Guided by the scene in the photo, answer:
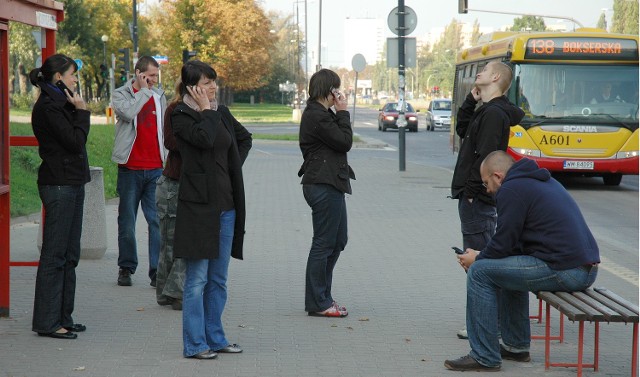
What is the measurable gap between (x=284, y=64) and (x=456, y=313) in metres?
126

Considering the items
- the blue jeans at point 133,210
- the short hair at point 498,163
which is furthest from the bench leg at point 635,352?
the blue jeans at point 133,210

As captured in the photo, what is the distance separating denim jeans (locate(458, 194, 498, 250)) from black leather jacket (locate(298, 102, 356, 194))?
3.43ft

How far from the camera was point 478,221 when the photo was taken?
6848 mm

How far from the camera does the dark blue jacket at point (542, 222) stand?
19.0 ft

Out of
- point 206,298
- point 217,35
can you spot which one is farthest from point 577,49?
point 217,35

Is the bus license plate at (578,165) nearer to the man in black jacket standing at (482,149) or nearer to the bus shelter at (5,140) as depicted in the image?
the man in black jacket standing at (482,149)

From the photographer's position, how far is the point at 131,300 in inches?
324

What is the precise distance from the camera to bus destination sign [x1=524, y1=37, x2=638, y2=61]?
19.4 metres

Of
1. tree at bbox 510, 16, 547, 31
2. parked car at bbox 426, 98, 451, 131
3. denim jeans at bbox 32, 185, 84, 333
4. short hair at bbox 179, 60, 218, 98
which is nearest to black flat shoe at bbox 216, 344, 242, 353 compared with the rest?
denim jeans at bbox 32, 185, 84, 333

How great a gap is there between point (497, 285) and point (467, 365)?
0.51 meters

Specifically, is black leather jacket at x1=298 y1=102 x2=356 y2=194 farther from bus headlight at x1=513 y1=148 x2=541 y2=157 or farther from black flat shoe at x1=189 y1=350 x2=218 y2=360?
bus headlight at x1=513 y1=148 x2=541 y2=157

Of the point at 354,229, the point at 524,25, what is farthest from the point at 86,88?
the point at 354,229

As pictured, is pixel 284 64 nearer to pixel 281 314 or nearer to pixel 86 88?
pixel 86 88

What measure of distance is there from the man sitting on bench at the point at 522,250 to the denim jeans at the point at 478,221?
667 millimetres
